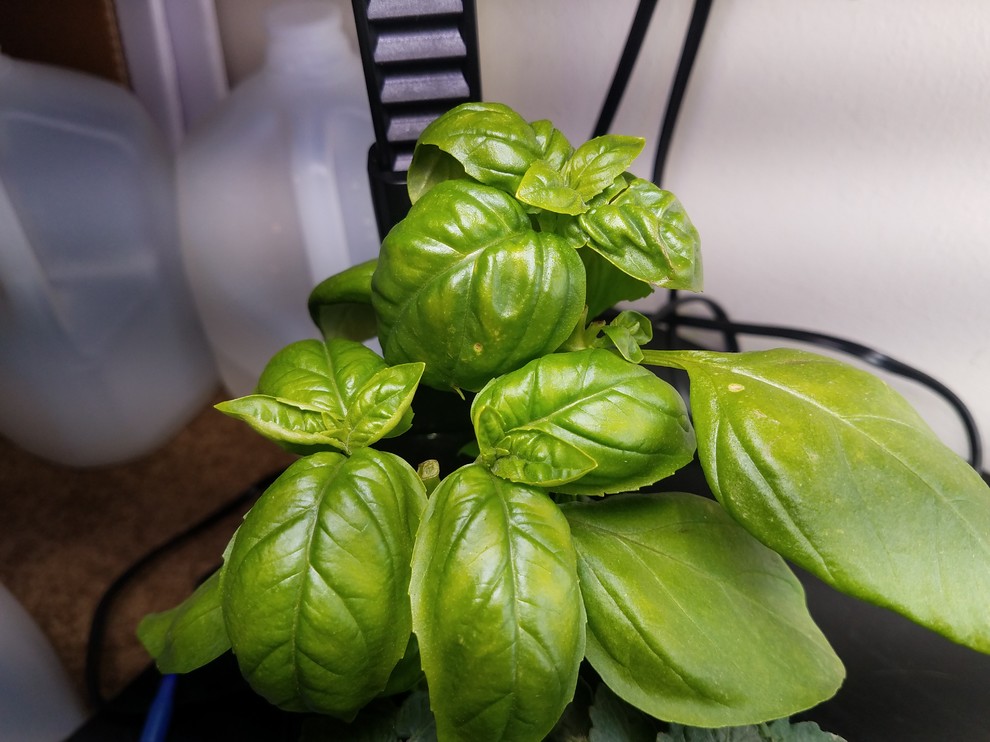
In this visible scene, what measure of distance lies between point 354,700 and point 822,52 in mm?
509

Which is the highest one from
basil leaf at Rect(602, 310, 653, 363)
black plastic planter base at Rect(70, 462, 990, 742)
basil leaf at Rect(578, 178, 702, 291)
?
basil leaf at Rect(578, 178, 702, 291)

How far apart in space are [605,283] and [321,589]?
8.1 inches

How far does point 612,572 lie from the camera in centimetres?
32

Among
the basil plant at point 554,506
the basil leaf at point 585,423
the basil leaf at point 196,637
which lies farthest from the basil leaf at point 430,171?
the basil leaf at point 196,637

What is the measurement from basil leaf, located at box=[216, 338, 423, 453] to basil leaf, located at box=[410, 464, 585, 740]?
6 centimetres

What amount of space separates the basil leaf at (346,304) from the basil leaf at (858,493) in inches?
7.3

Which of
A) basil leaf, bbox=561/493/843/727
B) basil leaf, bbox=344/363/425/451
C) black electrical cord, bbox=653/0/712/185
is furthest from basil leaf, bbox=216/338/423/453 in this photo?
black electrical cord, bbox=653/0/712/185

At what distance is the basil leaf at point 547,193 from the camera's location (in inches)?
11.9

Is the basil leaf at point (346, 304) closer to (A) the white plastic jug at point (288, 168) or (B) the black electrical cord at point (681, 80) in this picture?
(A) the white plastic jug at point (288, 168)

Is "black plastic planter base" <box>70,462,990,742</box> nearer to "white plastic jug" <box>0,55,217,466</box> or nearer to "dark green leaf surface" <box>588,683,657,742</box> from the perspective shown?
"dark green leaf surface" <box>588,683,657,742</box>

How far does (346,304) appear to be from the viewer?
0.44 meters

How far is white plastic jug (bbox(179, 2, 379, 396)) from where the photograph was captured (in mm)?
595

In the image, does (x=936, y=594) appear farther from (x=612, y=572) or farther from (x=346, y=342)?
(x=346, y=342)

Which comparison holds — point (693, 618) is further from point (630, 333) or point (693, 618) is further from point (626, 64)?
point (626, 64)
